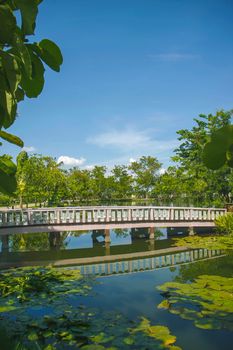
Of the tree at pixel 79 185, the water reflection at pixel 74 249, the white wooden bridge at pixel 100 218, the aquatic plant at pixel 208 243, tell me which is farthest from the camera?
the tree at pixel 79 185

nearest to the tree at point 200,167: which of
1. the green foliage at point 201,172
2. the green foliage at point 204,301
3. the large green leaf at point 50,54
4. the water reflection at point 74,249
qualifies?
the green foliage at point 201,172

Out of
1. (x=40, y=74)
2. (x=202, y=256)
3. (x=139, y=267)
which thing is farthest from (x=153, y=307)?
(x=40, y=74)

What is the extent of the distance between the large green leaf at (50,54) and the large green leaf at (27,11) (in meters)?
0.11

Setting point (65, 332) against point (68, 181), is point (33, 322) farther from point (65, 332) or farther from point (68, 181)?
point (68, 181)

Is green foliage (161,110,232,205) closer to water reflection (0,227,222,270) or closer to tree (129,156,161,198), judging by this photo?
water reflection (0,227,222,270)

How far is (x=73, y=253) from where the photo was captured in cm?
1298

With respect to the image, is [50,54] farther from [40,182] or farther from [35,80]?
[40,182]

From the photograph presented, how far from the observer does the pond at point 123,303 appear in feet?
16.3

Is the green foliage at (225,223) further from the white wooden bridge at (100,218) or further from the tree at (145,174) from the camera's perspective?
the tree at (145,174)

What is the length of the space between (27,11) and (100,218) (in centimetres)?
1431

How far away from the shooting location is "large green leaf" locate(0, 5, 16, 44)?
0.59m

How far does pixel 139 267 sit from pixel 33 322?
5528 mm

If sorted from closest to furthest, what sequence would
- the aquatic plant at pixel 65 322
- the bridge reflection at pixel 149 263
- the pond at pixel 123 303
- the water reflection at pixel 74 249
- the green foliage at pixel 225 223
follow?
the aquatic plant at pixel 65 322, the pond at pixel 123 303, the bridge reflection at pixel 149 263, the water reflection at pixel 74 249, the green foliage at pixel 225 223

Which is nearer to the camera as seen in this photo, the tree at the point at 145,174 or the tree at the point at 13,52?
the tree at the point at 13,52
